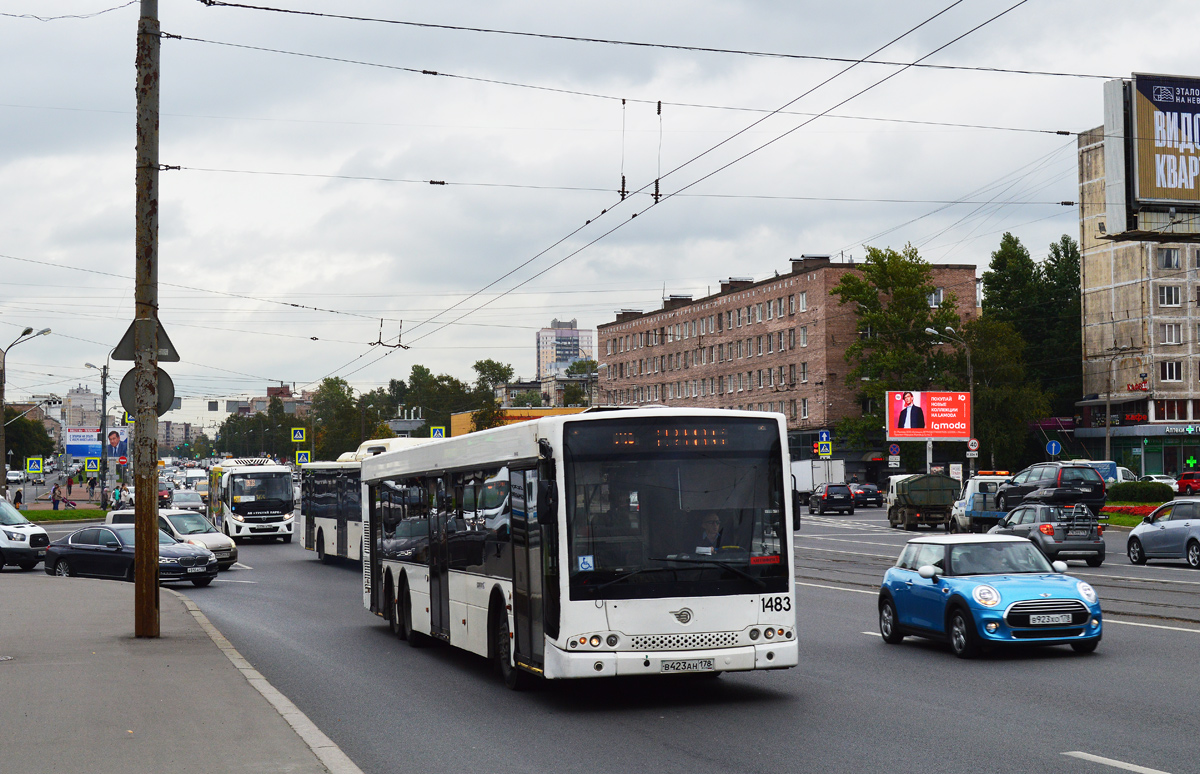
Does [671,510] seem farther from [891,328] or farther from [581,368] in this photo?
[581,368]

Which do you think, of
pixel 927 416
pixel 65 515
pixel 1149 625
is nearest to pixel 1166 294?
pixel 927 416

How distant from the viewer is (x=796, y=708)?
11008 millimetres

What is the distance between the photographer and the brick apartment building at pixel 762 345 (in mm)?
91688

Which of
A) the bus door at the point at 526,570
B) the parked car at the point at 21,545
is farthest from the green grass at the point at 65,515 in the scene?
the bus door at the point at 526,570

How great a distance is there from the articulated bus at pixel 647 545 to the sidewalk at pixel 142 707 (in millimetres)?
2343

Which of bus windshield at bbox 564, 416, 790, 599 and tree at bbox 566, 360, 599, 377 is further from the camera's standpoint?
tree at bbox 566, 360, 599, 377

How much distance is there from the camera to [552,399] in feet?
642

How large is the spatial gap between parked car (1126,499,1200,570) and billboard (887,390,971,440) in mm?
39480

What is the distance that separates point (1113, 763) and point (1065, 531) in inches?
877

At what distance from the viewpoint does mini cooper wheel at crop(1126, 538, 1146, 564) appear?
29.8m

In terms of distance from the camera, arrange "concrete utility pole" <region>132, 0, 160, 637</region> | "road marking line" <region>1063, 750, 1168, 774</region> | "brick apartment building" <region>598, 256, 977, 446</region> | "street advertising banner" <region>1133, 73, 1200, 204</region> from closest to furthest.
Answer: "road marking line" <region>1063, 750, 1168, 774</region> → "concrete utility pole" <region>132, 0, 160, 637</region> → "street advertising banner" <region>1133, 73, 1200, 204</region> → "brick apartment building" <region>598, 256, 977, 446</region>

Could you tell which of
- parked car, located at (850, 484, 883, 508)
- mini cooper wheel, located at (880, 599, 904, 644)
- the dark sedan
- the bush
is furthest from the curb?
parked car, located at (850, 484, 883, 508)

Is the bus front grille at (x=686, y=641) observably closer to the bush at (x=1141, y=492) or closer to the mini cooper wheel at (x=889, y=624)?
the mini cooper wheel at (x=889, y=624)

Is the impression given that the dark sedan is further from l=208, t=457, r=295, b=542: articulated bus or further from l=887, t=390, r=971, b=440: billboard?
l=887, t=390, r=971, b=440: billboard
